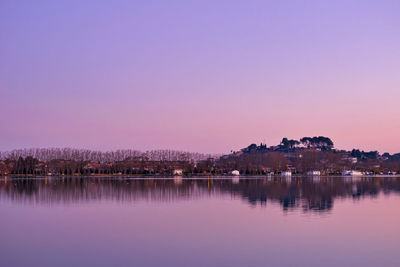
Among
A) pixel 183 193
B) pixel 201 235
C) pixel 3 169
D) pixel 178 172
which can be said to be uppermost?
pixel 201 235

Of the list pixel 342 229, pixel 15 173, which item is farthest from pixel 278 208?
pixel 15 173

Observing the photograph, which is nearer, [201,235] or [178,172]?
[201,235]

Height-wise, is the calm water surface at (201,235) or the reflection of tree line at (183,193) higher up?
the calm water surface at (201,235)

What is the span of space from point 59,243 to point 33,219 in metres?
6.18

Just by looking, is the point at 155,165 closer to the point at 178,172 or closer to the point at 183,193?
the point at 178,172

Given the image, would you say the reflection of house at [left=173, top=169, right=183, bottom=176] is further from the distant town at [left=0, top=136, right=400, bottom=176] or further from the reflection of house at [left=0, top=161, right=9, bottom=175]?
the reflection of house at [left=0, top=161, right=9, bottom=175]

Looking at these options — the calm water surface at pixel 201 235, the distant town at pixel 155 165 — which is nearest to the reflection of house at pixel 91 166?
the distant town at pixel 155 165

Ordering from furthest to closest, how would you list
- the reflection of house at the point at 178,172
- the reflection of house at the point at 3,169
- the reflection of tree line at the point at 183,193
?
the reflection of house at the point at 178,172
the reflection of house at the point at 3,169
the reflection of tree line at the point at 183,193

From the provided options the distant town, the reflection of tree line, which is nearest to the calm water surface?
the reflection of tree line

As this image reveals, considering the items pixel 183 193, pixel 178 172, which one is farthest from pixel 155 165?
pixel 183 193

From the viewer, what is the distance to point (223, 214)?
2044 centimetres

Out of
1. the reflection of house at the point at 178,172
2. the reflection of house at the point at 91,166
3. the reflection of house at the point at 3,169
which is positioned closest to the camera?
the reflection of house at the point at 3,169

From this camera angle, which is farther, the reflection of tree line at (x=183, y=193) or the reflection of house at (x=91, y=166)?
the reflection of house at (x=91, y=166)

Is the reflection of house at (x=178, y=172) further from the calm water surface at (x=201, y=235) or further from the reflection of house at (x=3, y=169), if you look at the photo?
the calm water surface at (x=201, y=235)
